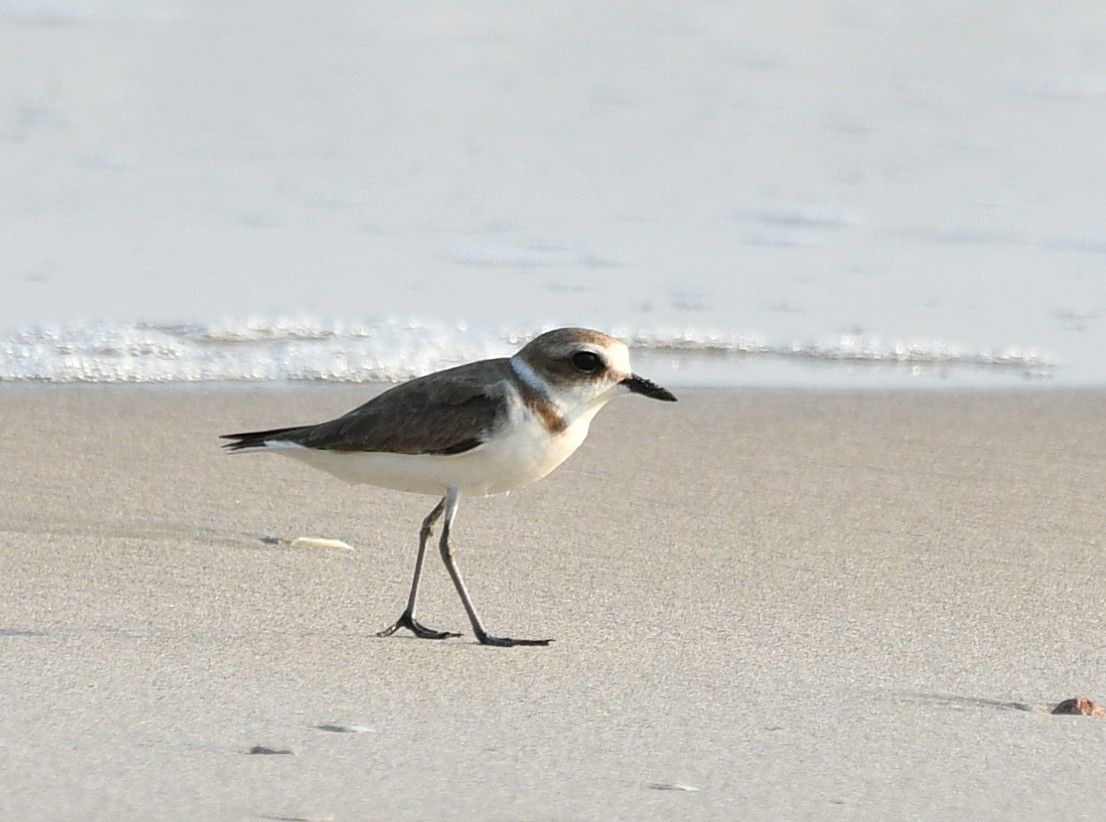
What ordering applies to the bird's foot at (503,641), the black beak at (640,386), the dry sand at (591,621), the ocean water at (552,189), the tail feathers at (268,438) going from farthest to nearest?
the ocean water at (552,189)
the tail feathers at (268,438)
the black beak at (640,386)
the bird's foot at (503,641)
the dry sand at (591,621)

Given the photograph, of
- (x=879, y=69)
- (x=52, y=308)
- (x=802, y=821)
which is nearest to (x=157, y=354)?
(x=52, y=308)

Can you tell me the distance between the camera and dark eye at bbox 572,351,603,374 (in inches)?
156

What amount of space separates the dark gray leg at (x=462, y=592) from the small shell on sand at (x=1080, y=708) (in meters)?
1.05

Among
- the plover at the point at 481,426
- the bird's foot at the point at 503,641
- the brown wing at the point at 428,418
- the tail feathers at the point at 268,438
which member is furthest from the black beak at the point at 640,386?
the tail feathers at the point at 268,438

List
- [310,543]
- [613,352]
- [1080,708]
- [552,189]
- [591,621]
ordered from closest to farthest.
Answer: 1. [1080,708]
2. [613,352]
3. [591,621]
4. [310,543]
5. [552,189]

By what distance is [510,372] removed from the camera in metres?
4.02

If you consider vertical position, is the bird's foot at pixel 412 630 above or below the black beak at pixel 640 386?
below

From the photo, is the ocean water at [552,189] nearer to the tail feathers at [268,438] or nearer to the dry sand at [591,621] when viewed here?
the dry sand at [591,621]

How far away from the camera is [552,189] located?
381 inches

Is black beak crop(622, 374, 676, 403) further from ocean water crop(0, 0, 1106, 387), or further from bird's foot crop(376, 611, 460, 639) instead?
ocean water crop(0, 0, 1106, 387)

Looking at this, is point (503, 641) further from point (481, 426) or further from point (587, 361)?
point (587, 361)

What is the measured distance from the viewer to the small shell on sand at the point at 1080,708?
346 centimetres

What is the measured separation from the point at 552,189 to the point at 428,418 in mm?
5800

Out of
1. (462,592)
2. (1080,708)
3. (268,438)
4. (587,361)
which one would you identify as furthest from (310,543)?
(1080,708)
